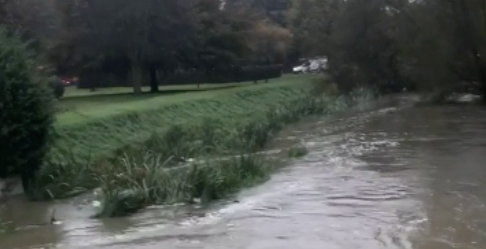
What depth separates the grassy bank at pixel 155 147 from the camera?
17484 millimetres

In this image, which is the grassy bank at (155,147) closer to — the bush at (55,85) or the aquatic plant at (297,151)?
the bush at (55,85)

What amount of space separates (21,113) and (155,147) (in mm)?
5200

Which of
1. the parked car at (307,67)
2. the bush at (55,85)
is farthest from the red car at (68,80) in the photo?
the parked car at (307,67)

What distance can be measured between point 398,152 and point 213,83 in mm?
34092

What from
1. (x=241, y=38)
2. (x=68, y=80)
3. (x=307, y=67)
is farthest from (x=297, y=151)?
(x=307, y=67)

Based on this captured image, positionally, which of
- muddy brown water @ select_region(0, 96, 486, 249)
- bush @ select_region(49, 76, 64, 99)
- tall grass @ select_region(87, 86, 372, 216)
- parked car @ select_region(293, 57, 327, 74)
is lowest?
muddy brown water @ select_region(0, 96, 486, 249)

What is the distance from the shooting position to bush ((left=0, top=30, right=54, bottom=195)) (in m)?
19.3

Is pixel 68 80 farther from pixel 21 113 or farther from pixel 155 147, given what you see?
pixel 21 113

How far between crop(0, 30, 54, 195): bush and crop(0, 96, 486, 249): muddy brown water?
2.85 feet

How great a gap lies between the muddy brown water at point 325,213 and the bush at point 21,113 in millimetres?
869

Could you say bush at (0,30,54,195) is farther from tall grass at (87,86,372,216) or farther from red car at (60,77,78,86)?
red car at (60,77,78,86)

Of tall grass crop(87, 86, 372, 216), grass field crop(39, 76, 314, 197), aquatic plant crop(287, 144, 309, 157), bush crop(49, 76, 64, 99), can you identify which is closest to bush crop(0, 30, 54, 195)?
grass field crop(39, 76, 314, 197)

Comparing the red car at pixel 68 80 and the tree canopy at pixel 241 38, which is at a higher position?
the tree canopy at pixel 241 38

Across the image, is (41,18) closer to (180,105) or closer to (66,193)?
(180,105)
